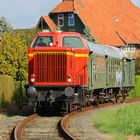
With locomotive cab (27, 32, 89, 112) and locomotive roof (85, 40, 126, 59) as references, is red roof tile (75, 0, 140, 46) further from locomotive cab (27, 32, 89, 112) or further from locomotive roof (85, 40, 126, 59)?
locomotive cab (27, 32, 89, 112)

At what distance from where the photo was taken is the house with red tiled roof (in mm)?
70500


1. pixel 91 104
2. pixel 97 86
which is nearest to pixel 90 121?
pixel 97 86

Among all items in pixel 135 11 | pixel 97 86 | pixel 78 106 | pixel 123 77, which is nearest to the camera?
pixel 78 106

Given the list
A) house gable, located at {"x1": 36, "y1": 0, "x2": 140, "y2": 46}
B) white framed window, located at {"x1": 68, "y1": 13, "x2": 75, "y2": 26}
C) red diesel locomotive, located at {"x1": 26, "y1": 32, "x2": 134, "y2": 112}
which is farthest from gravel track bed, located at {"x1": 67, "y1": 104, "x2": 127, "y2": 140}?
white framed window, located at {"x1": 68, "y1": 13, "x2": 75, "y2": 26}

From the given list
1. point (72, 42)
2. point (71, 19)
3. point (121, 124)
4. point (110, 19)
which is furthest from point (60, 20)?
point (121, 124)

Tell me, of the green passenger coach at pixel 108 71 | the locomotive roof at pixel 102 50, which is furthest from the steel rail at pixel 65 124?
the locomotive roof at pixel 102 50

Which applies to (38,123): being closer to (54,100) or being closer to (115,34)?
(54,100)

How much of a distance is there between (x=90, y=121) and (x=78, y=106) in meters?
4.00

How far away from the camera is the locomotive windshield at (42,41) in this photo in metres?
23.0

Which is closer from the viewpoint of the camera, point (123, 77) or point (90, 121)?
point (90, 121)

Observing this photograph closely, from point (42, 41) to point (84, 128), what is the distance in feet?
20.3

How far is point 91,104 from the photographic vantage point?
28.6 metres

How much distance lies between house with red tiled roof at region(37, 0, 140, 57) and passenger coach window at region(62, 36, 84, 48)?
43314mm

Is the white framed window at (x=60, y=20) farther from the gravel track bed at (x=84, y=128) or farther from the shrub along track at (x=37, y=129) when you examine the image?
the shrub along track at (x=37, y=129)
